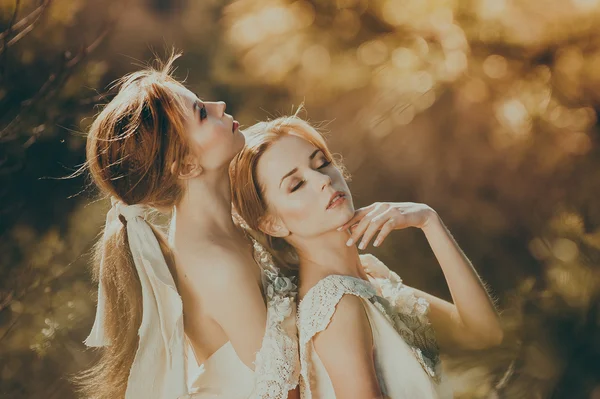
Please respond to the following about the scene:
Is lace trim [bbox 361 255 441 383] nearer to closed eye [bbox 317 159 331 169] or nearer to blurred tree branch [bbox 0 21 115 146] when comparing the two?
closed eye [bbox 317 159 331 169]

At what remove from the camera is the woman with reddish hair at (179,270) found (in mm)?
1635

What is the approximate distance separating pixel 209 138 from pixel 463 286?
0.66 meters

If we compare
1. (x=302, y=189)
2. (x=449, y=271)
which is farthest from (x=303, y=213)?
(x=449, y=271)

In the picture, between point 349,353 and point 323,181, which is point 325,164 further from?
point 349,353

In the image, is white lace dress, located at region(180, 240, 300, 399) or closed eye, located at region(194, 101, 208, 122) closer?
white lace dress, located at region(180, 240, 300, 399)

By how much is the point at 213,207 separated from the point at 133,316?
293 mm

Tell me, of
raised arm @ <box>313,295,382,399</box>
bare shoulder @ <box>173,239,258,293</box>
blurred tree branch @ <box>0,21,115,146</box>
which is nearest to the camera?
raised arm @ <box>313,295,382,399</box>

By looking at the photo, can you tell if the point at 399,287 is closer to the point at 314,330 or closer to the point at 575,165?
the point at 314,330

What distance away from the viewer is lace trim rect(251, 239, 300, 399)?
1.60 metres

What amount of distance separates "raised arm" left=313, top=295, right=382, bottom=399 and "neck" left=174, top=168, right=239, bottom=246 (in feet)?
1.06

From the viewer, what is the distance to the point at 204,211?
1.73 m

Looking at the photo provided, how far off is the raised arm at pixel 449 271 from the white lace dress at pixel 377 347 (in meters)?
0.13

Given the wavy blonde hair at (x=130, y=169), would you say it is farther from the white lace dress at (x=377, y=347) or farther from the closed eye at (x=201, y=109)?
the white lace dress at (x=377, y=347)

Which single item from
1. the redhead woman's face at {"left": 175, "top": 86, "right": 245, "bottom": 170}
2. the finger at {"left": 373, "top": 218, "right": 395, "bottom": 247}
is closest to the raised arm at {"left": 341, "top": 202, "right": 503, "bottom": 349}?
the finger at {"left": 373, "top": 218, "right": 395, "bottom": 247}
